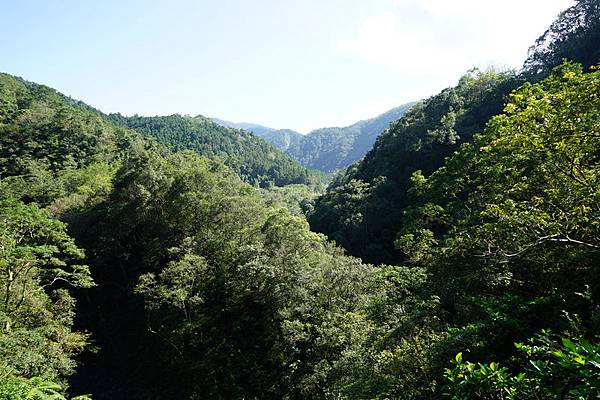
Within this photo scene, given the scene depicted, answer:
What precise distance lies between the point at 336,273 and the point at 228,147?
10437 centimetres

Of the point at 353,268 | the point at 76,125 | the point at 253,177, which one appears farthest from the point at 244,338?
the point at 253,177

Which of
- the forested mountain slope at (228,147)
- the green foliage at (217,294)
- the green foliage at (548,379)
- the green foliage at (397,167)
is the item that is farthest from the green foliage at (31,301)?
the forested mountain slope at (228,147)

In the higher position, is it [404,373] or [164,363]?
[404,373]

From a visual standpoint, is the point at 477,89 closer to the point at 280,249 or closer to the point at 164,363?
the point at 280,249

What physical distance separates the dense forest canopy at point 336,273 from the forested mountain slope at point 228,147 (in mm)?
62628

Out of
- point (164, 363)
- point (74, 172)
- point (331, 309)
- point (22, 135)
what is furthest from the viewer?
point (22, 135)

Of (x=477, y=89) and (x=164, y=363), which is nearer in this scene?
(x=164, y=363)

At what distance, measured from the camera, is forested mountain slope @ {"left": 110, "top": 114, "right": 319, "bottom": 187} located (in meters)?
104

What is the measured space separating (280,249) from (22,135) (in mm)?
41443

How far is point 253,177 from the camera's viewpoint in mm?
108000

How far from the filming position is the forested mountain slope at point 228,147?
4097 inches

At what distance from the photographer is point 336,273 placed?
53.7 feet

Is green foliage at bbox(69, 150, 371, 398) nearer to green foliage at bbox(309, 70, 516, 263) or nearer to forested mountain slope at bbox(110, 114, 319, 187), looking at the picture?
green foliage at bbox(309, 70, 516, 263)

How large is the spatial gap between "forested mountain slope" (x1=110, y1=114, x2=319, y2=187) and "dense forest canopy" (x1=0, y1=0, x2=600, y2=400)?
6263 cm
